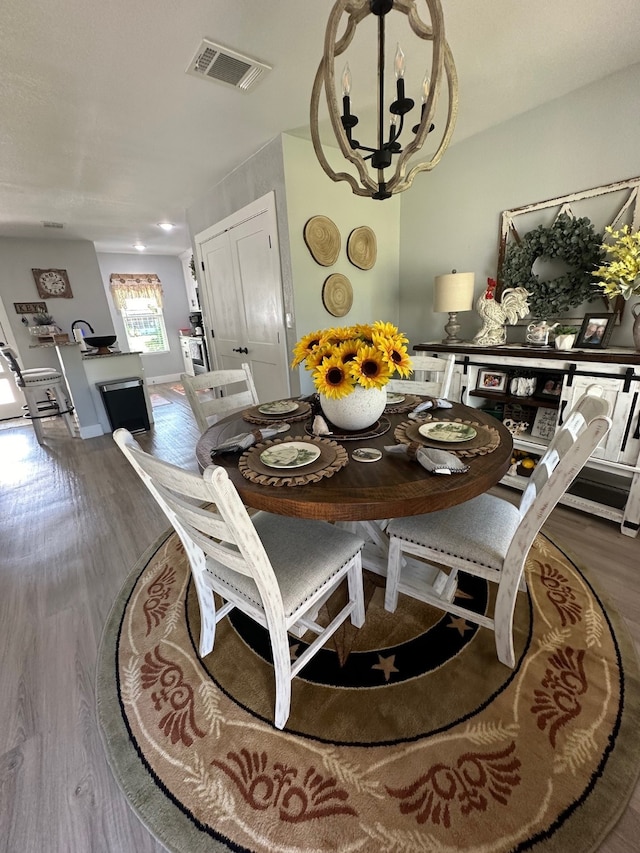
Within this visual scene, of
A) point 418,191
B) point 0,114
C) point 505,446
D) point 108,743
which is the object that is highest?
point 0,114

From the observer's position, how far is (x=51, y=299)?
16.4 ft

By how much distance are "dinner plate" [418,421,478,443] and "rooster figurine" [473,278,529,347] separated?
1379 millimetres

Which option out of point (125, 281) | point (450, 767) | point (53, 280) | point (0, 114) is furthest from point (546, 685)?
point (125, 281)

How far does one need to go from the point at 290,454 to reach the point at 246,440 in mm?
195

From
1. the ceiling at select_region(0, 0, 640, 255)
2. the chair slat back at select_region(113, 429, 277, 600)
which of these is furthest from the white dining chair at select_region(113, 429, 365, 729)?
the ceiling at select_region(0, 0, 640, 255)

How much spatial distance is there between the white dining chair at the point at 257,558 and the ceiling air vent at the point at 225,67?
→ 193 cm

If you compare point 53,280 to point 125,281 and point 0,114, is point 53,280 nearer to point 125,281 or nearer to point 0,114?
point 125,281

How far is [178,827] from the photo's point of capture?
874mm

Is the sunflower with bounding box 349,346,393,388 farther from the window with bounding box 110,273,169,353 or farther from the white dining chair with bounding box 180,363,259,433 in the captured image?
the window with bounding box 110,273,169,353

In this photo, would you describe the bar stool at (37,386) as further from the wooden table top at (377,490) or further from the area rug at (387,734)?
the wooden table top at (377,490)

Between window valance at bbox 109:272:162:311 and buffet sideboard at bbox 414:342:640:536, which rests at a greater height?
window valance at bbox 109:272:162:311

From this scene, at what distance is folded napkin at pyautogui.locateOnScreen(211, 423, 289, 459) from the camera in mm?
1173

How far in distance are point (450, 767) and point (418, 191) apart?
3.67 meters

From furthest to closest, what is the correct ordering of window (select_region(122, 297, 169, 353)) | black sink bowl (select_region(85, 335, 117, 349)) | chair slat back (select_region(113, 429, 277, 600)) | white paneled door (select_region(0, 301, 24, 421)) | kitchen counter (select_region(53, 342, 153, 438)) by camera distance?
window (select_region(122, 297, 169, 353)), white paneled door (select_region(0, 301, 24, 421)), black sink bowl (select_region(85, 335, 117, 349)), kitchen counter (select_region(53, 342, 153, 438)), chair slat back (select_region(113, 429, 277, 600))
